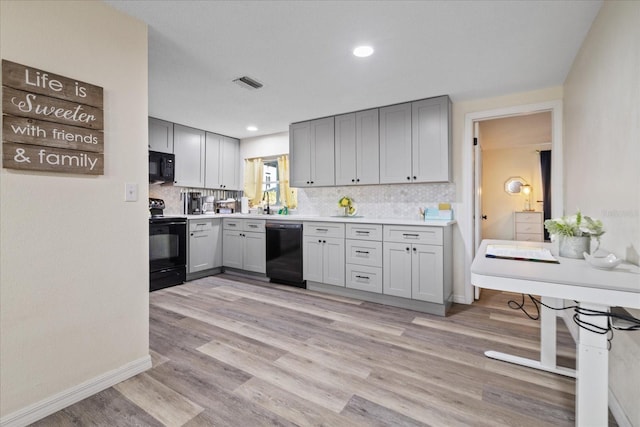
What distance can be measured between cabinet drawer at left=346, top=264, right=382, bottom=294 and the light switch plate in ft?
7.69

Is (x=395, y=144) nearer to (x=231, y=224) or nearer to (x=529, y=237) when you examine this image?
(x=231, y=224)

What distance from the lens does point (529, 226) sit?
6.56m

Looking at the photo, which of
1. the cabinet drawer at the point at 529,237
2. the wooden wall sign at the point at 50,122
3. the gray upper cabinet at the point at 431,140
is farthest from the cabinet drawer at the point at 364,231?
the cabinet drawer at the point at 529,237

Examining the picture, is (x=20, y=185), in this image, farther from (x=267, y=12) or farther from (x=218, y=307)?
(x=218, y=307)

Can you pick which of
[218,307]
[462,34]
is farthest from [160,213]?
[462,34]

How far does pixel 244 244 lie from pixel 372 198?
2.02 m

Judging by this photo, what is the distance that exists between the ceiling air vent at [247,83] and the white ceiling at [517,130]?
285 centimetres

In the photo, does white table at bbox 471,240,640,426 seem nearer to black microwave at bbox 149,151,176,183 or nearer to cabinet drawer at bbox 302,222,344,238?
cabinet drawer at bbox 302,222,344,238

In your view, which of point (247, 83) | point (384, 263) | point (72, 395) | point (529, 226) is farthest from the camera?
point (529, 226)

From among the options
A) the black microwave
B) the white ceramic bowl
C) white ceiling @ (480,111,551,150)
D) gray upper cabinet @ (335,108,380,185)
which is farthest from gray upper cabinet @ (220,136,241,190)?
the white ceramic bowl

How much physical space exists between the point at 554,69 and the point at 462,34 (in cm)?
120

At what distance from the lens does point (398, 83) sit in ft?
9.74

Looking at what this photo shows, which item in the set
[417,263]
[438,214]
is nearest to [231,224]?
[417,263]

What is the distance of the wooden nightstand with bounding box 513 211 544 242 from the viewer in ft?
21.2
